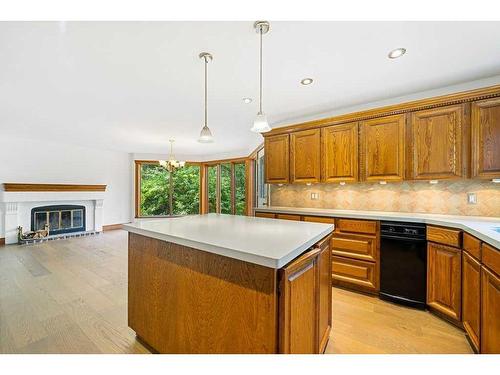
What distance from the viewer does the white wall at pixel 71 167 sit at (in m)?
4.97

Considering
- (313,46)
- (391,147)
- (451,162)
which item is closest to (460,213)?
(451,162)

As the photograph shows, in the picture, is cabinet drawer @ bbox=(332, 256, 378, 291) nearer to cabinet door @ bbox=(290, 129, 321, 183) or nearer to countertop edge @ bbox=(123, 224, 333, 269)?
cabinet door @ bbox=(290, 129, 321, 183)

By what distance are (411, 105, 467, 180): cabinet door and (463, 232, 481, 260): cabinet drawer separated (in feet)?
2.68

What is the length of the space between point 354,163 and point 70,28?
3.04 meters

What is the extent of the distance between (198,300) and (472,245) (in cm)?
206

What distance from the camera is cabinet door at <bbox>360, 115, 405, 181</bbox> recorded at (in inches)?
104

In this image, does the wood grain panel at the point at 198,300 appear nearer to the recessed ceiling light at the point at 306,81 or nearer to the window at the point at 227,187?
the recessed ceiling light at the point at 306,81

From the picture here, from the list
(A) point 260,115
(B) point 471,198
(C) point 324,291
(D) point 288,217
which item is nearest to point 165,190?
(D) point 288,217

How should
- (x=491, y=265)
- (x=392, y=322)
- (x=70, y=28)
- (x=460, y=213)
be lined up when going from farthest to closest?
(x=460, y=213), (x=392, y=322), (x=70, y=28), (x=491, y=265)

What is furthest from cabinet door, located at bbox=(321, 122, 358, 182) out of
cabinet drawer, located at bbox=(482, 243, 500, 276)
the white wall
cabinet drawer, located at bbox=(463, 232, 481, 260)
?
the white wall

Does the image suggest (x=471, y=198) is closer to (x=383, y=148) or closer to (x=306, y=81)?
(x=383, y=148)

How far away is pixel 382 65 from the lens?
2.15 m

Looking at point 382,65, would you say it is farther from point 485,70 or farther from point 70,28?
point 70,28

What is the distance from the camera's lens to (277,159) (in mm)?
3611
